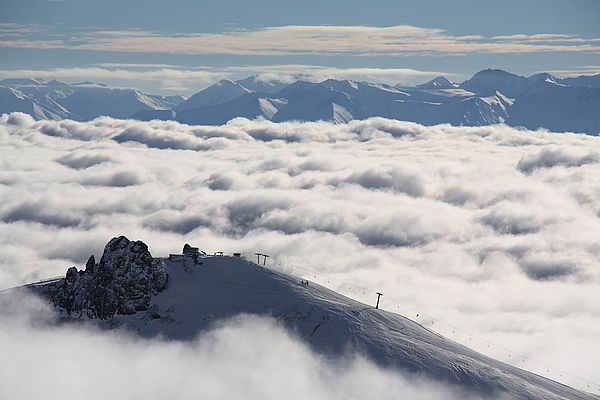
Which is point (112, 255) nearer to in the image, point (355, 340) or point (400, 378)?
point (355, 340)

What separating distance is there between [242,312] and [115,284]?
35.0 m

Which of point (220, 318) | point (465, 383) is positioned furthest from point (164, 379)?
point (465, 383)

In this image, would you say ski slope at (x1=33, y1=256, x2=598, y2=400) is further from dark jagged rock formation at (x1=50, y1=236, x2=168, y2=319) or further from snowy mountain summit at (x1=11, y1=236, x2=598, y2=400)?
dark jagged rock formation at (x1=50, y1=236, x2=168, y2=319)

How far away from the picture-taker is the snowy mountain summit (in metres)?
153

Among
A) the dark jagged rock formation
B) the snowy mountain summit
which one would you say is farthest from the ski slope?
the dark jagged rock formation

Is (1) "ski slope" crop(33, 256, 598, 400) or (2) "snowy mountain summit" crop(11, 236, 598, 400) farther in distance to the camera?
(2) "snowy mountain summit" crop(11, 236, 598, 400)

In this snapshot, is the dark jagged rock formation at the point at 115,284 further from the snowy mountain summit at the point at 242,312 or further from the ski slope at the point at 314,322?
the ski slope at the point at 314,322

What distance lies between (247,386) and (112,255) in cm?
5404

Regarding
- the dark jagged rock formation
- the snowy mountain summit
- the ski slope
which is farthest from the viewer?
the dark jagged rock formation

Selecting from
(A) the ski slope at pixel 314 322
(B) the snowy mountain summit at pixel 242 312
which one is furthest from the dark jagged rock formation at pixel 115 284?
(A) the ski slope at pixel 314 322

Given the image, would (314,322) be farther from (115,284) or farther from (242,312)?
(115,284)

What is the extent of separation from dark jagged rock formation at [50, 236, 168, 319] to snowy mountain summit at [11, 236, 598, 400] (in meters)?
0.27

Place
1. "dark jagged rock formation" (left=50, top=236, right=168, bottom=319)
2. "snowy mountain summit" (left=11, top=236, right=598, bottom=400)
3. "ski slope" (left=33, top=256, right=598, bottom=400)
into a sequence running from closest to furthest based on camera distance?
1. "ski slope" (left=33, top=256, right=598, bottom=400)
2. "snowy mountain summit" (left=11, top=236, right=598, bottom=400)
3. "dark jagged rock formation" (left=50, top=236, right=168, bottom=319)

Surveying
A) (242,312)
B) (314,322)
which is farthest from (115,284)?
(314,322)
